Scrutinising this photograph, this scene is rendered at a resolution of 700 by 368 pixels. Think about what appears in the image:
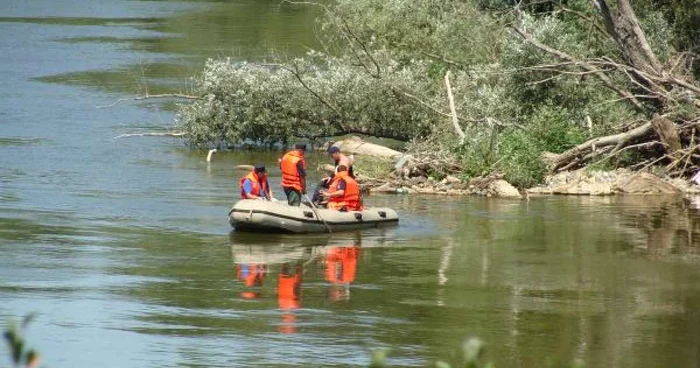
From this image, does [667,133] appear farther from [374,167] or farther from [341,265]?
[341,265]

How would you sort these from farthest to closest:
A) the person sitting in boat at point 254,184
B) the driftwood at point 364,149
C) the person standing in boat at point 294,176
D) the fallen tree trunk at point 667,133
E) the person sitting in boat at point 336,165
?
the driftwood at point 364,149 → the fallen tree trunk at point 667,133 → the person sitting in boat at point 336,165 → the person standing in boat at point 294,176 → the person sitting in boat at point 254,184

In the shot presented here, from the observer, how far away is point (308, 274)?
1803 centimetres

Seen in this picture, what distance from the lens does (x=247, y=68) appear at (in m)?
31.6

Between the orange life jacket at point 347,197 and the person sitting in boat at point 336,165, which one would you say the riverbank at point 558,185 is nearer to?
the person sitting in boat at point 336,165

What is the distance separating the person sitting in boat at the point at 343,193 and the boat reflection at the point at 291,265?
21.3 inches

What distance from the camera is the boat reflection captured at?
54.1 ft

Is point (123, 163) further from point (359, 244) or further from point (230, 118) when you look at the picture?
point (359, 244)

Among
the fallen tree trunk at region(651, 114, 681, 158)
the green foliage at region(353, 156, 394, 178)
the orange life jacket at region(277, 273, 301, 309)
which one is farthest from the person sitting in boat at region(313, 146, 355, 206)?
the fallen tree trunk at region(651, 114, 681, 158)

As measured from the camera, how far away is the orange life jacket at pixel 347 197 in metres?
21.2

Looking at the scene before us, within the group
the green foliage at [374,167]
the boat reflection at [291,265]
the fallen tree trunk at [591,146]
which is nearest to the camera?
the boat reflection at [291,265]

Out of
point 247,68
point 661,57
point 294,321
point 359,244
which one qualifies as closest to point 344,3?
point 247,68

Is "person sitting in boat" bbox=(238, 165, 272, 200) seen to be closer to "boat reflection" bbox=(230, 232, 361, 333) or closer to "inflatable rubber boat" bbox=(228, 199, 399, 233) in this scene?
"inflatable rubber boat" bbox=(228, 199, 399, 233)

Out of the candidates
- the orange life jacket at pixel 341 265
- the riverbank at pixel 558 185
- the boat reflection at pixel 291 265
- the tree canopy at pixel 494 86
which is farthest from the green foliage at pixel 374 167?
the orange life jacket at pixel 341 265

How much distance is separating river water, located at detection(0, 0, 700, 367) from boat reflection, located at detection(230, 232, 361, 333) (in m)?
0.04
